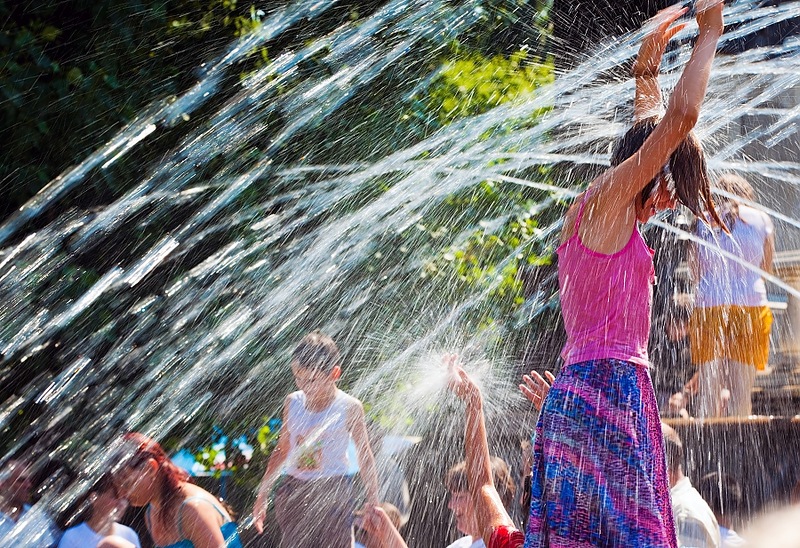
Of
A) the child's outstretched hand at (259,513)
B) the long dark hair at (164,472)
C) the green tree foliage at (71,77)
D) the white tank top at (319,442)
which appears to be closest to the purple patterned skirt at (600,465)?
the long dark hair at (164,472)

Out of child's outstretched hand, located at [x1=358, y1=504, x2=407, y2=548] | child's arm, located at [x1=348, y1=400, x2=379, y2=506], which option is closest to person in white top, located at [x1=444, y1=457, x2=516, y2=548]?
child's outstretched hand, located at [x1=358, y1=504, x2=407, y2=548]

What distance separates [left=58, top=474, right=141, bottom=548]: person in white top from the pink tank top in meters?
2.48

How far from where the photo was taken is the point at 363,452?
14.3 feet

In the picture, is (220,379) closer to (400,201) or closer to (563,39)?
(400,201)

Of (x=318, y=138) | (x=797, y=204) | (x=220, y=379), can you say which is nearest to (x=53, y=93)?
(x=318, y=138)

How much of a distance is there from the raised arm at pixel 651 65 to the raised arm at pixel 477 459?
0.97 metres

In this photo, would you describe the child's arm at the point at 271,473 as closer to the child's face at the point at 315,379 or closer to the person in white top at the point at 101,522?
the child's face at the point at 315,379

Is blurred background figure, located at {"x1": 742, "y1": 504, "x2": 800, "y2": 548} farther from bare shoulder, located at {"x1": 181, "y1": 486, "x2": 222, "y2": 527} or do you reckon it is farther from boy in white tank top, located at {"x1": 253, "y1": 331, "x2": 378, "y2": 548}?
bare shoulder, located at {"x1": 181, "y1": 486, "x2": 222, "y2": 527}

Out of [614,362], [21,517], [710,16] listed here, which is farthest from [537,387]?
[21,517]

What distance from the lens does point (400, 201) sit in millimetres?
4938

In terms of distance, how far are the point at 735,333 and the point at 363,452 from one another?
6.26 feet

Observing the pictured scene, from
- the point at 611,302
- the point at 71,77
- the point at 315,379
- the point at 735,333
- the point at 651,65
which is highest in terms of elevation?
the point at 71,77

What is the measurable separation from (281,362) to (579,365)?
286 cm

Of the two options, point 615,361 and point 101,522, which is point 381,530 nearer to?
point 101,522
